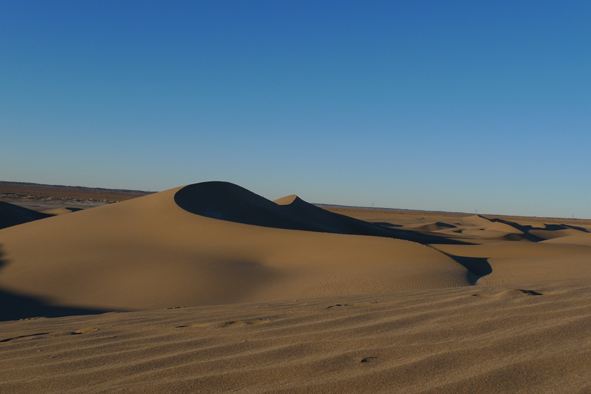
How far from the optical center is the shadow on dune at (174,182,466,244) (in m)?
17.6

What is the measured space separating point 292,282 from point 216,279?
1389 millimetres

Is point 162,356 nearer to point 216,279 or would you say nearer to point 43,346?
point 43,346

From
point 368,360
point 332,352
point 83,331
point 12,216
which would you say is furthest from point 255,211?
point 368,360

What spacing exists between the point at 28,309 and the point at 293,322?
5.67 meters

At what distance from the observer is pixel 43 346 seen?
3248 mm

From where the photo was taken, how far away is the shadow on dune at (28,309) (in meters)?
6.94

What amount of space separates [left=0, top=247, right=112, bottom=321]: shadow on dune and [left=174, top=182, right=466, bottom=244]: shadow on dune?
793cm

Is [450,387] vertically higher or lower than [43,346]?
higher

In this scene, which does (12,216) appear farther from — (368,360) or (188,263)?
(368,360)

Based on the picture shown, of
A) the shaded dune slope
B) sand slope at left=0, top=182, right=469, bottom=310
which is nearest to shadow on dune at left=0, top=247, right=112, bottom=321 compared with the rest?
sand slope at left=0, top=182, right=469, bottom=310

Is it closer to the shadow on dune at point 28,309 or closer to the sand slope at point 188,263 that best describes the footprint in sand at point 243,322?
the sand slope at point 188,263

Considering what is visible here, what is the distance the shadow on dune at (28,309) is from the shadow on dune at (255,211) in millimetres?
7925

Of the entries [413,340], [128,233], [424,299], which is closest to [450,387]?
[413,340]

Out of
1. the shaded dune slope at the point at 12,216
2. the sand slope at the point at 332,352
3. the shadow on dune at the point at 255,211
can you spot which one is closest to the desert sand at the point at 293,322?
the sand slope at the point at 332,352
